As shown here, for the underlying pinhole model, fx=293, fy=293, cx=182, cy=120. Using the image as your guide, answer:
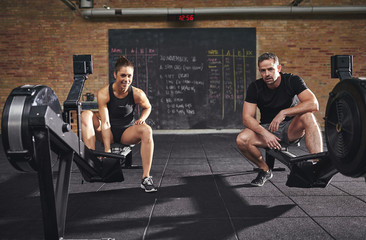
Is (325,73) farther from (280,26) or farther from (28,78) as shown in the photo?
(28,78)

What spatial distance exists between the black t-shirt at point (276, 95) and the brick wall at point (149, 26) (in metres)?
3.98

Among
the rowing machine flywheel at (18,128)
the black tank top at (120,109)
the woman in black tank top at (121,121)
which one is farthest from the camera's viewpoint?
the black tank top at (120,109)

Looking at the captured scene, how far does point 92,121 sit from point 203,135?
3.80 m

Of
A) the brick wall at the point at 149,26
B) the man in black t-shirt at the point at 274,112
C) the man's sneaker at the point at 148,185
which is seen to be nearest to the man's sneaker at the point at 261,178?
the man in black t-shirt at the point at 274,112

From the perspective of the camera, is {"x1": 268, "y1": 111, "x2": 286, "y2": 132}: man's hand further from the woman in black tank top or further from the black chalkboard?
the black chalkboard

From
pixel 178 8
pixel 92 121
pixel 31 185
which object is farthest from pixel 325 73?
pixel 31 185

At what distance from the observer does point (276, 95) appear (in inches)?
101

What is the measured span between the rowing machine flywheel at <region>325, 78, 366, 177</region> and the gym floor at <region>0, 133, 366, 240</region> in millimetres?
405

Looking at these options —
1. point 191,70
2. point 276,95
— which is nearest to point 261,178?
point 276,95

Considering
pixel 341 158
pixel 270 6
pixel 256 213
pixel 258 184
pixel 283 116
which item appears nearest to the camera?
pixel 341 158

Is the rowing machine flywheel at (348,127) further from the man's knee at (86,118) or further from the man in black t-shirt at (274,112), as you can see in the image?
the man's knee at (86,118)

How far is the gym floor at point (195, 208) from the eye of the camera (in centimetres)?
162

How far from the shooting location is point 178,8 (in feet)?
19.8

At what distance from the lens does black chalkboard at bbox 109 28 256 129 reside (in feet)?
20.5
